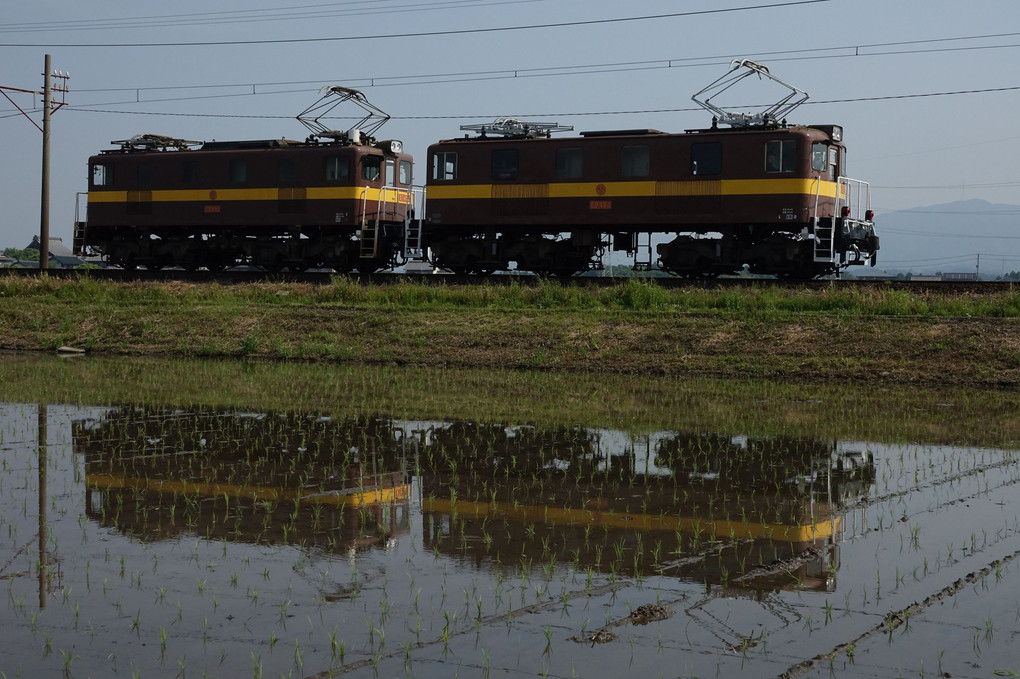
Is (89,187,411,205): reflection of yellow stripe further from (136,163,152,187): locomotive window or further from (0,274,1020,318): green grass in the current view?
(0,274,1020,318): green grass

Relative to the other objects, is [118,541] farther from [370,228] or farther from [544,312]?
[370,228]

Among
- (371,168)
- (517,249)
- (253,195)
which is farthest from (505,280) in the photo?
(253,195)

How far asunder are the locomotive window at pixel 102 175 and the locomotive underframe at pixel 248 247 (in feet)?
4.54

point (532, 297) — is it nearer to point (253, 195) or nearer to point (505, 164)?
point (505, 164)

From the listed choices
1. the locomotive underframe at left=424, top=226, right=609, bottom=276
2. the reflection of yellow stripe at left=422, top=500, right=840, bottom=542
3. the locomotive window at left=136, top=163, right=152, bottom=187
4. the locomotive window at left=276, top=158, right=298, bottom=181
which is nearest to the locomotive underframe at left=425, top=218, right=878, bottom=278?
the locomotive underframe at left=424, top=226, right=609, bottom=276

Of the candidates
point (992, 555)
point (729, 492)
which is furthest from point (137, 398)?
point (992, 555)

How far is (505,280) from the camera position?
27.1 meters

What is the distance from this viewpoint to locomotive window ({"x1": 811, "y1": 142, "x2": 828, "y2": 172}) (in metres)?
25.4

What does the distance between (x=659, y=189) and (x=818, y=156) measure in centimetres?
369

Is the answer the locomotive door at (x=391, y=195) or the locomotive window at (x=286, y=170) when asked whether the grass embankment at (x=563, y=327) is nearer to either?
the locomotive door at (x=391, y=195)

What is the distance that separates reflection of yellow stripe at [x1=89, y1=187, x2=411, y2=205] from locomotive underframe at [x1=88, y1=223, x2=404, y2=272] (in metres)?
0.89

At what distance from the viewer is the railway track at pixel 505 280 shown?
73.8 feet

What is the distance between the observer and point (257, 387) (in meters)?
16.8

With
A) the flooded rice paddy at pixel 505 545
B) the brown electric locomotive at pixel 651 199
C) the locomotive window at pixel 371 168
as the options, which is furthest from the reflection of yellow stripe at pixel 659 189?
the flooded rice paddy at pixel 505 545
